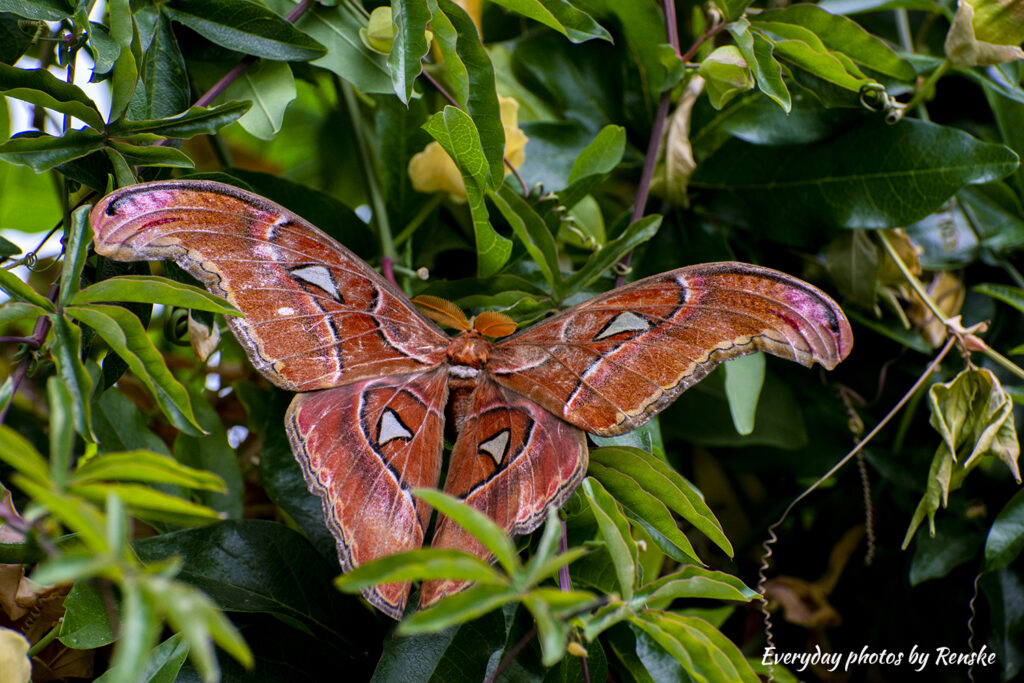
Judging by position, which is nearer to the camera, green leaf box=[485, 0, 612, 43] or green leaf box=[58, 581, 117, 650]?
green leaf box=[58, 581, 117, 650]

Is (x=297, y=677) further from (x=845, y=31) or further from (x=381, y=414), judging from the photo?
(x=845, y=31)

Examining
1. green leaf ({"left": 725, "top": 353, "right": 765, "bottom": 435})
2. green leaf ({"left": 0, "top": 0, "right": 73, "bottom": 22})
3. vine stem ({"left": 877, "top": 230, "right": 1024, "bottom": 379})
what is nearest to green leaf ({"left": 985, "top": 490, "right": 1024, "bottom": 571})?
vine stem ({"left": 877, "top": 230, "right": 1024, "bottom": 379})

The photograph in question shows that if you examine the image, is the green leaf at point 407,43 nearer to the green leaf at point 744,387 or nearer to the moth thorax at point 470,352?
the moth thorax at point 470,352

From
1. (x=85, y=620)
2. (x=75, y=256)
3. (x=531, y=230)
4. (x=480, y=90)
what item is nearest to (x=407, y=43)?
(x=480, y=90)

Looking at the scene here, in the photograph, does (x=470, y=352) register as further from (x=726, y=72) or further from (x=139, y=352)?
(x=726, y=72)

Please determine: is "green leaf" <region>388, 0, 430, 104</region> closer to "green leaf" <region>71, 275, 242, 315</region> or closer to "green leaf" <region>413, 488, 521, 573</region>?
"green leaf" <region>71, 275, 242, 315</region>

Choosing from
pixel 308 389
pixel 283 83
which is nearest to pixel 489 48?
pixel 283 83
